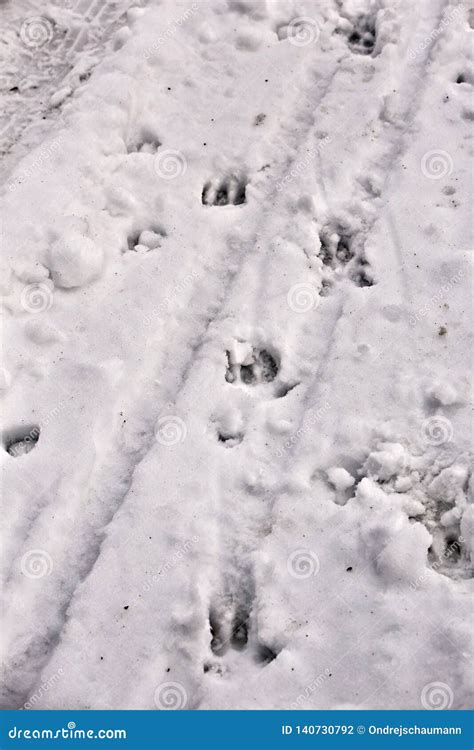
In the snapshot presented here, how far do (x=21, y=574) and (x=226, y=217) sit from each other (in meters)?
1.60

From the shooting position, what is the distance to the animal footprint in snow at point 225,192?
3469mm

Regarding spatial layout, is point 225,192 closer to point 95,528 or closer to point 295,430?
point 295,430

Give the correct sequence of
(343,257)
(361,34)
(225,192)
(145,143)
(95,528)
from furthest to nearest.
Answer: (361,34)
(145,143)
(225,192)
(343,257)
(95,528)

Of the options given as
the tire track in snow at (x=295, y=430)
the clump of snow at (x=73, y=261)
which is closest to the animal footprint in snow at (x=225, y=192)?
the tire track in snow at (x=295, y=430)

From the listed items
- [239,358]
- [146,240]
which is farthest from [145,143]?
[239,358]

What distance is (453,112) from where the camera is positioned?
3.64m

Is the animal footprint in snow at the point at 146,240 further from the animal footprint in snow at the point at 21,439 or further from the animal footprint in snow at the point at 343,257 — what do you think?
the animal footprint in snow at the point at 21,439

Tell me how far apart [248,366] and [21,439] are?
0.84m

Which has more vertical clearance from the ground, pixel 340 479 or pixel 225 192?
pixel 225 192

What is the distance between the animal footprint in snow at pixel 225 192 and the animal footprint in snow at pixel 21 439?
121cm

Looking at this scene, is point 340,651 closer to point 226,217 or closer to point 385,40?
point 226,217

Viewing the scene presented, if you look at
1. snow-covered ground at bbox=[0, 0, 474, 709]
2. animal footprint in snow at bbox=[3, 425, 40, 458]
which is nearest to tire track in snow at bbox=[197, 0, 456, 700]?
snow-covered ground at bbox=[0, 0, 474, 709]

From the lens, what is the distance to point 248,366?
3.04m
